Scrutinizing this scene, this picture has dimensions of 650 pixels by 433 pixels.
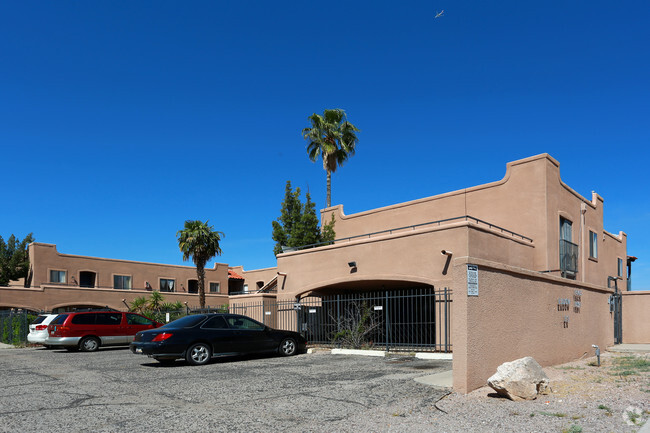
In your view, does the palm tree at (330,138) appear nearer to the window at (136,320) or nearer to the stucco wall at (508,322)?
the window at (136,320)

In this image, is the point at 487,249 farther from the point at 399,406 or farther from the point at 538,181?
the point at 399,406

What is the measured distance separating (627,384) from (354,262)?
13046mm

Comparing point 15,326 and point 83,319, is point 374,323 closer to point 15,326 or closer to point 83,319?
point 83,319

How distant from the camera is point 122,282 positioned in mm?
47375

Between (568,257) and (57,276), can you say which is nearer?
(568,257)

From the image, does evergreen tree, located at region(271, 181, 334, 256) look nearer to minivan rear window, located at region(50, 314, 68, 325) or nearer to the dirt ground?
minivan rear window, located at region(50, 314, 68, 325)

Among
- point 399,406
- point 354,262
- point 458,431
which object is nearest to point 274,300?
point 354,262

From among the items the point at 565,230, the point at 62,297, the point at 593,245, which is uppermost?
the point at 565,230

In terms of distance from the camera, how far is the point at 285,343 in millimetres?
17375

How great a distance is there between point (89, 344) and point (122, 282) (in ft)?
88.9

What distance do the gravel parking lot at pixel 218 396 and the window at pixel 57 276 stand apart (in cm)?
3174

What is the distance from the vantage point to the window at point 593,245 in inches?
1086

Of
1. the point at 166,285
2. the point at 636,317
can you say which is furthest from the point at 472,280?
the point at 166,285

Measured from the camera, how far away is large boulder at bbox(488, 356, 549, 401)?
28.0ft
